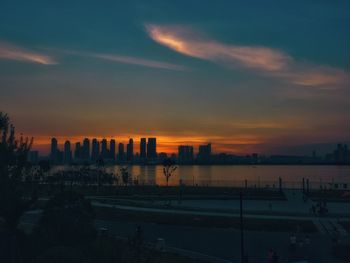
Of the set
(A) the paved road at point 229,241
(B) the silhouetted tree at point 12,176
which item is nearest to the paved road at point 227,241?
(A) the paved road at point 229,241

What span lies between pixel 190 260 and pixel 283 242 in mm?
8013

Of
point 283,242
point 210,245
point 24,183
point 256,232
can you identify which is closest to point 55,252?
point 24,183

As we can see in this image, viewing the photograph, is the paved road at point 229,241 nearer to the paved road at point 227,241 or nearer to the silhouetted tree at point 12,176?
the paved road at point 227,241

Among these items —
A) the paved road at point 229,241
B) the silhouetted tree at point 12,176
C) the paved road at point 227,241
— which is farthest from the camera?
the paved road at point 227,241

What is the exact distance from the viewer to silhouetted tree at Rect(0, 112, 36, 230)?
20062 mm

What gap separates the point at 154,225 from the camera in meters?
35.0

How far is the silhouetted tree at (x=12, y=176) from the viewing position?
20062mm

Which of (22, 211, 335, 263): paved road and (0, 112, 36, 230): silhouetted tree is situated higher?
(0, 112, 36, 230): silhouetted tree

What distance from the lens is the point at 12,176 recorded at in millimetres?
21094

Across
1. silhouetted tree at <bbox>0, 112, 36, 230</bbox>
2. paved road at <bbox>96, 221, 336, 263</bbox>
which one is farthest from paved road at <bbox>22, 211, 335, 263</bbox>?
silhouetted tree at <bbox>0, 112, 36, 230</bbox>

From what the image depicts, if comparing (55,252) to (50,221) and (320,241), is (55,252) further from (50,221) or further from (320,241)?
(320,241)

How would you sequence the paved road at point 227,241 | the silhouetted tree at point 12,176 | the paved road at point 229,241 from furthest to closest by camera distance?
the paved road at point 227,241
the paved road at point 229,241
the silhouetted tree at point 12,176

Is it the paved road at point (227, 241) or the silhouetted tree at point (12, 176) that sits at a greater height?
the silhouetted tree at point (12, 176)

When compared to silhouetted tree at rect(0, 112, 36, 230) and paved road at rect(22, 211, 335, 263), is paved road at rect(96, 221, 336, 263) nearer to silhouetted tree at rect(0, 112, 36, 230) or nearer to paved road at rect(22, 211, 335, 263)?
paved road at rect(22, 211, 335, 263)
